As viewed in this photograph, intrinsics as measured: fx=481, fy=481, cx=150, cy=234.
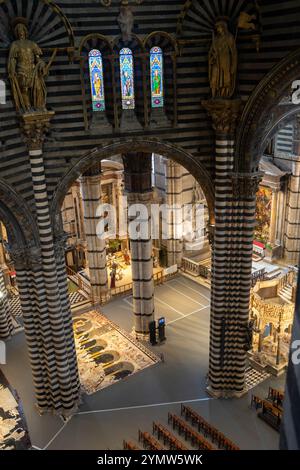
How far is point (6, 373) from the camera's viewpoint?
20.2 m

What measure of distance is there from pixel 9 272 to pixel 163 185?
10.2 m

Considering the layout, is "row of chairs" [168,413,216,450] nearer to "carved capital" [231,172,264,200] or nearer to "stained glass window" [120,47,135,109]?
"carved capital" [231,172,264,200]

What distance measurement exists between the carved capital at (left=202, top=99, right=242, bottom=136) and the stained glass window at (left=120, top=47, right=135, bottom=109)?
2360mm

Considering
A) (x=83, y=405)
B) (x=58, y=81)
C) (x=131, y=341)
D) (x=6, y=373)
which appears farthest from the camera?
(x=131, y=341)

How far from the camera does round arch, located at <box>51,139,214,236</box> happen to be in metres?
15.5

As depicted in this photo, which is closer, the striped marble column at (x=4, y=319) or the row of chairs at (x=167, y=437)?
the row of chairs at (x=167, y=437)

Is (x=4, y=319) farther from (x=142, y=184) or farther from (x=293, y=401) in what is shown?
(x=293, y=401)

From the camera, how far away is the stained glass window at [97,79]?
14859 mm

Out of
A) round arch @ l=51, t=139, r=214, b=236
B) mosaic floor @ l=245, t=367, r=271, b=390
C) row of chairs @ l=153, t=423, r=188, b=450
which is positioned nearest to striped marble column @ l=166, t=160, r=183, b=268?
mosaic floor @ l=245, t=367, r=271, b=390

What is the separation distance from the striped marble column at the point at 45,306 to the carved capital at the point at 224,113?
501 cm

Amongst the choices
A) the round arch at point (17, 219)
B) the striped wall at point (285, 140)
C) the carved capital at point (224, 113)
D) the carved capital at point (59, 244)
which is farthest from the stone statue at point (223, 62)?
the striped wall at point (285, 140)

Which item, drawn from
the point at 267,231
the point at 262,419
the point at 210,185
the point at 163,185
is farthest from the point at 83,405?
the point at 267,231

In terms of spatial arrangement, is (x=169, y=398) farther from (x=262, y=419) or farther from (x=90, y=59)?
(x=90, y=59)

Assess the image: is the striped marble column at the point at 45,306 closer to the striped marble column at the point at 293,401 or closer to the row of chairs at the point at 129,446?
the row of chairs at the point at 129,446
